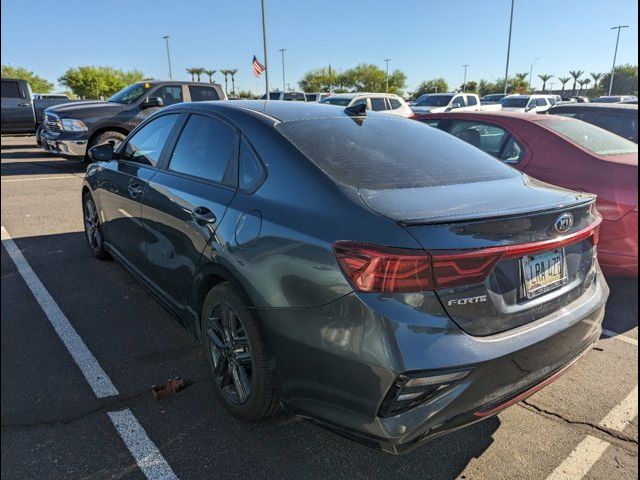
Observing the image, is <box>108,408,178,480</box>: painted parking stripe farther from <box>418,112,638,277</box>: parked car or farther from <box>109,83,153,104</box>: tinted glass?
<box>109,83,153,104</box>: tinted glass

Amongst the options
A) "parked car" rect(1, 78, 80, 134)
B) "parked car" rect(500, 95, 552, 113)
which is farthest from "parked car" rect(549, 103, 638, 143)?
"parked car" rect(500, 95, 552, 113)

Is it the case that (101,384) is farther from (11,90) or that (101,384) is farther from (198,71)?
(198,71)

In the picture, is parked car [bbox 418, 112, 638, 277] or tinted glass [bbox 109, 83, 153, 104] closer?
parked car [bbox 418, 112, 638, 277]

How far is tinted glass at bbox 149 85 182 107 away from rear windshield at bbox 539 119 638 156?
896 centimetres

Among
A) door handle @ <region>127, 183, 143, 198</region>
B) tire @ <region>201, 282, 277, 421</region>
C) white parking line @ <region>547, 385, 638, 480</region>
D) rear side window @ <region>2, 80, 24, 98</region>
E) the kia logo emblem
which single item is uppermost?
rear side window @ <region>2, 80, 24, 98</region>

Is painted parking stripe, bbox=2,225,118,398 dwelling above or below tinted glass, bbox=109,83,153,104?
below

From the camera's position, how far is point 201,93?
38.7 feet

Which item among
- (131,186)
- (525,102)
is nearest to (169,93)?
(131,186)

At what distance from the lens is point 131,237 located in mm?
3756

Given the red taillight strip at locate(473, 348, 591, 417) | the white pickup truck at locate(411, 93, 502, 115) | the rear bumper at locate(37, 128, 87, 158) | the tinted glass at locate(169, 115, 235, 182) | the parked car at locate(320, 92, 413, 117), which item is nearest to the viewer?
the red taillight strip at locate(473, 348, 591, 417)

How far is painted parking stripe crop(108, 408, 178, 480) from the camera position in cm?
222

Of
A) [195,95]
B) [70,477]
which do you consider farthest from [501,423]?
[195,95]

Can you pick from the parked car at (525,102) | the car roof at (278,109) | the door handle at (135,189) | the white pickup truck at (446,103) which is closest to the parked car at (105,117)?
the door handle at (135,189)

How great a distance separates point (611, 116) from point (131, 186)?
6171 millimetres
